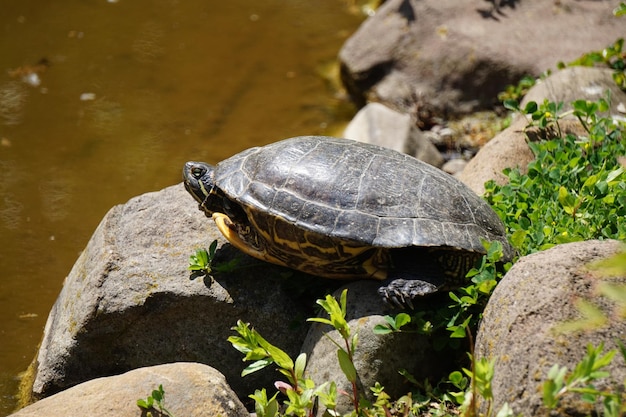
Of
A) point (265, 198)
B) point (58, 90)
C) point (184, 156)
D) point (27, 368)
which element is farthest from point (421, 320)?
point (58, 90)

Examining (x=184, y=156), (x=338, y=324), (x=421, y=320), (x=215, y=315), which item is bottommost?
(x=184, y=156)

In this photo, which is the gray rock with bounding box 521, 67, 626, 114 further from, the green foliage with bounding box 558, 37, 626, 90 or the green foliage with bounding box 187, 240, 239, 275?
the green foliage with bounding box 187, 240, 239, 275

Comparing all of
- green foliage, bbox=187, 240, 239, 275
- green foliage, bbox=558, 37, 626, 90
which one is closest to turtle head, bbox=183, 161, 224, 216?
green foliage, bbox=187, 240, 239, 275

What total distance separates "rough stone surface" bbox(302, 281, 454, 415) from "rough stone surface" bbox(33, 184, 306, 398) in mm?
420

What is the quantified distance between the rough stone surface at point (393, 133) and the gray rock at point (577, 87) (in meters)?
1.06

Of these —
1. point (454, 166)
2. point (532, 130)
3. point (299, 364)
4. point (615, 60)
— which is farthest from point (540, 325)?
point (615, 60)

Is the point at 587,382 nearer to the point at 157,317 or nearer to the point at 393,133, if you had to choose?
the point at 157,317

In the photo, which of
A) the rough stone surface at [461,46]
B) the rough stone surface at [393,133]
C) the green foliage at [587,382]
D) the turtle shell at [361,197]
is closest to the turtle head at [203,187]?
the turtle shell at [361,197]

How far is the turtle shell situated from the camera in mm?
3633

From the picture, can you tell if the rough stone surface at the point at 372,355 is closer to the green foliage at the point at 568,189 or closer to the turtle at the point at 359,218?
the turtle at the point at 359,218

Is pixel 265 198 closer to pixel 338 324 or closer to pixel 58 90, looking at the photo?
pixel 338 324

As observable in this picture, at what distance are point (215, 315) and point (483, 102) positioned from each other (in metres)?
4.22

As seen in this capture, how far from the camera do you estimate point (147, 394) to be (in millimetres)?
3301

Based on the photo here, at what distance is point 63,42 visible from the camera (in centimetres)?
855
